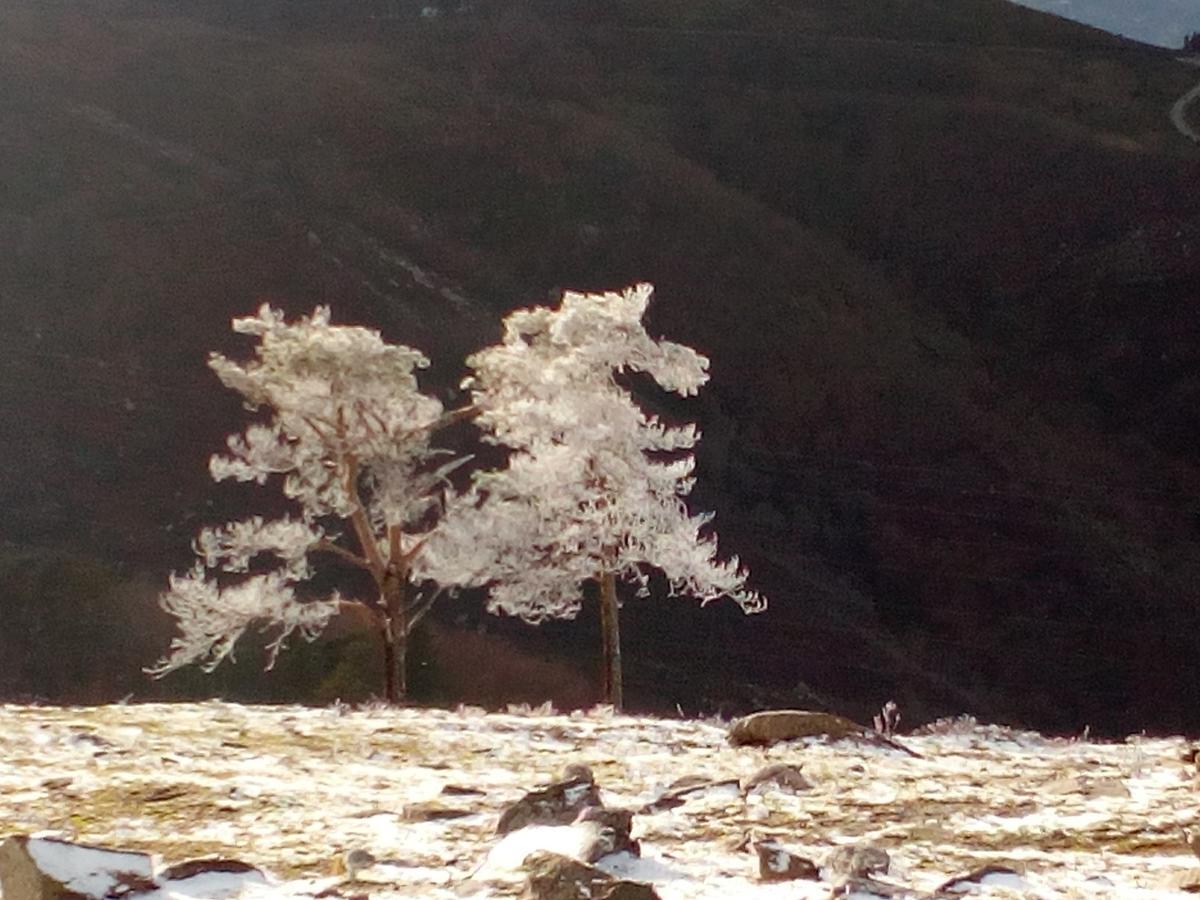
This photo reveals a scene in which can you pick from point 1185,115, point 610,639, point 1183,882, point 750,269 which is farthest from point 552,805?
point 1185,115

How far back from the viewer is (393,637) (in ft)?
53.1

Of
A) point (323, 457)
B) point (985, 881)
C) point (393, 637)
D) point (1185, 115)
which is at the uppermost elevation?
point (1185, 115)

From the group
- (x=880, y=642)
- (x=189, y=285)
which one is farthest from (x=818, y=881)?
(x=189, y=285)

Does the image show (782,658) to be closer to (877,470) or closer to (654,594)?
(654,594)

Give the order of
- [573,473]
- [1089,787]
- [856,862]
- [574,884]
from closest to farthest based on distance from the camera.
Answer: [574,884] < [856,862] < [1089,787] < [573,473]

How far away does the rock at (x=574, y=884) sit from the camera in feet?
12.5

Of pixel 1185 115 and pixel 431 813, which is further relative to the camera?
pixel 1185 115

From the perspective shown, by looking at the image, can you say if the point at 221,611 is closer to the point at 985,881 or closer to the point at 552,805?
the point at 552,805

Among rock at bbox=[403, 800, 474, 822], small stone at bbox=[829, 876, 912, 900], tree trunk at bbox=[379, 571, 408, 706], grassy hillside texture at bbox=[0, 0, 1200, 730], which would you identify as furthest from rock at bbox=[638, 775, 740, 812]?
grassy hillside texture at bbox=[0, 0, 1200, 730]

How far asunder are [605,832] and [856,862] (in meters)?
0.98

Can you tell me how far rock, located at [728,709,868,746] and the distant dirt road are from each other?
76.2 meters

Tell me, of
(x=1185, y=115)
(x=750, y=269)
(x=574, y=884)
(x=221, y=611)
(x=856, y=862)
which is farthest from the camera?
(x=1185, y=115)

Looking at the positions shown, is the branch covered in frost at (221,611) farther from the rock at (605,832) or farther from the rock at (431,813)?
the rock at (605,832)

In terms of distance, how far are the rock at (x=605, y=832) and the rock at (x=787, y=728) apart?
431cm
